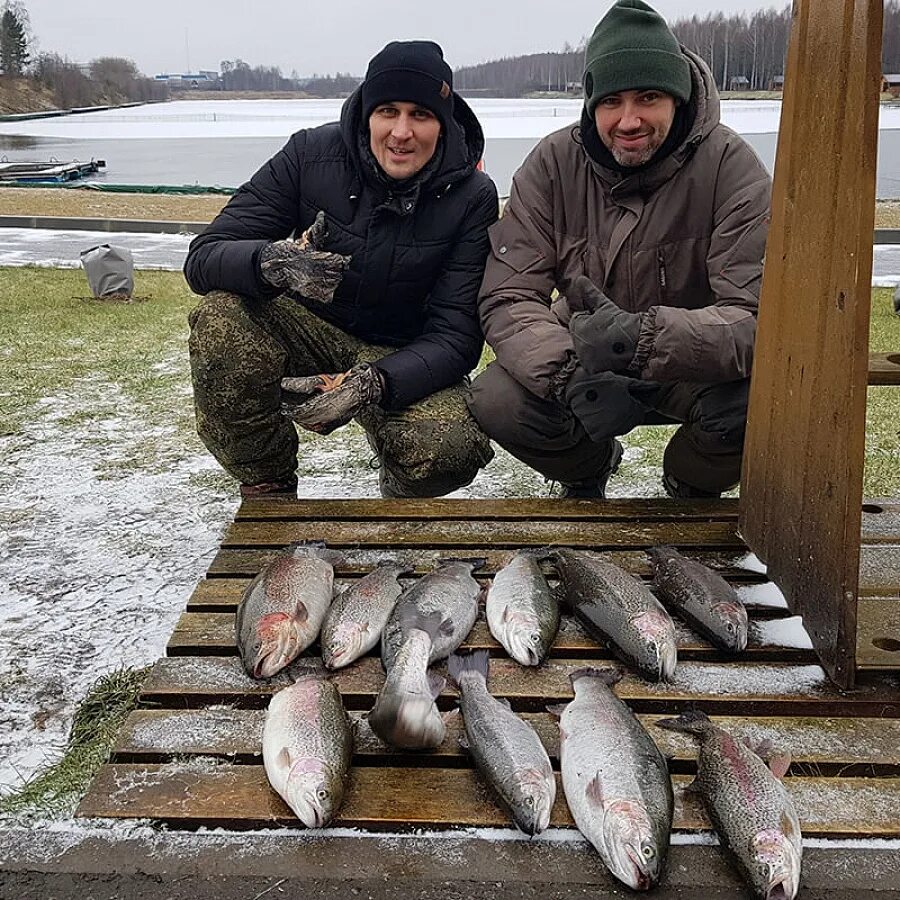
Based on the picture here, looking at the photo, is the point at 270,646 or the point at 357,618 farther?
the point at 357,618

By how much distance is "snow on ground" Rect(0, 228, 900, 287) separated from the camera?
40.0 feet

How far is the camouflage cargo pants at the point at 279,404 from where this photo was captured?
381 centimetres

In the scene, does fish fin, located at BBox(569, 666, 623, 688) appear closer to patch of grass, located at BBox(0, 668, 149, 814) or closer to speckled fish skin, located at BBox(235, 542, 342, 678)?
speckled fish skin, located at BBox(235, 542, 342, 678)

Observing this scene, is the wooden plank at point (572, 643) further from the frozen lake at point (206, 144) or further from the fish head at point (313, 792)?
the frozen lake at point (206, 144)

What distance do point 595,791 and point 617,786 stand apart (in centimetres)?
5

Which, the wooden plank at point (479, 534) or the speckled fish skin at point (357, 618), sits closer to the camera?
the speckled fish skin at point (357, 618)

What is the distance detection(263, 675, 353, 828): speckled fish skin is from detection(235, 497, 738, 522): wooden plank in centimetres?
130

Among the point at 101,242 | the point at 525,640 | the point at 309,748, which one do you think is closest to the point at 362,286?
Result: the point at 525,640

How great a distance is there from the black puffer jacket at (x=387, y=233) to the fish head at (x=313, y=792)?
1896 mm

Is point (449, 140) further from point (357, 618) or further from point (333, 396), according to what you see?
point (357, 618)

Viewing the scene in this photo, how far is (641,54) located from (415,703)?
2.30m

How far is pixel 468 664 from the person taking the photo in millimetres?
2584

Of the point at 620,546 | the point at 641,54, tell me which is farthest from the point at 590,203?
the point at 620,546

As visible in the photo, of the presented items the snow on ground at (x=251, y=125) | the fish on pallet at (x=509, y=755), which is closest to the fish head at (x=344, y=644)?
the fish on pallet at (x=509, y=755)
